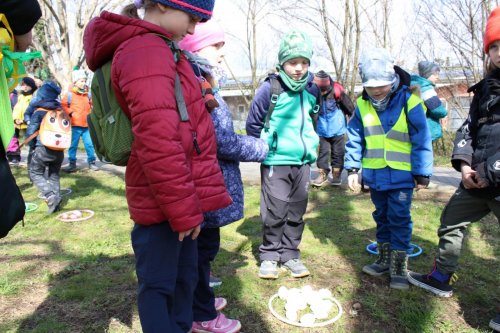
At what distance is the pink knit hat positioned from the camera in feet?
8.01

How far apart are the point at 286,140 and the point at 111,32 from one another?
1.90m

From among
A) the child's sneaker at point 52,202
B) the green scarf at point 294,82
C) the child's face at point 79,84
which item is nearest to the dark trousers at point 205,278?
the green scarf at point 294,82

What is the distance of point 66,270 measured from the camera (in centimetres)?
355

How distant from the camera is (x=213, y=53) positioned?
98.3 inches

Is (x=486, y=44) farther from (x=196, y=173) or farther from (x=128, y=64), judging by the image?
(x=128, y=64)

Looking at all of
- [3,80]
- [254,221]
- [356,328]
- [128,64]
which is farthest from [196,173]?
[254,221]

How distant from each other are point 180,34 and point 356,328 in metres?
2.09

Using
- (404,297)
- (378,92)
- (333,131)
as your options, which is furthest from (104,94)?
(333,131)

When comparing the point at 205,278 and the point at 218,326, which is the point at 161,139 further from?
the point at 218,326

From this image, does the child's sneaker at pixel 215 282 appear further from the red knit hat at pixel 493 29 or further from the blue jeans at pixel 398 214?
the red knit hat at pixel 493 29

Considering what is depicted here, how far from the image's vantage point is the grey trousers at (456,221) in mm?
2753

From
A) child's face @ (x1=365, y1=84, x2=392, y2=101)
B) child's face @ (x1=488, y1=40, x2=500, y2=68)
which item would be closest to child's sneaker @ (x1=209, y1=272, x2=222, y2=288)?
child's face @ (x1=365, y1=84, x2=392, y2=101)

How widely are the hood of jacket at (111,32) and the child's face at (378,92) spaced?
184cm

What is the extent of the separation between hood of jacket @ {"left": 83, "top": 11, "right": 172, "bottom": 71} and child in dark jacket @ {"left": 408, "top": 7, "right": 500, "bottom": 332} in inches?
78.6
